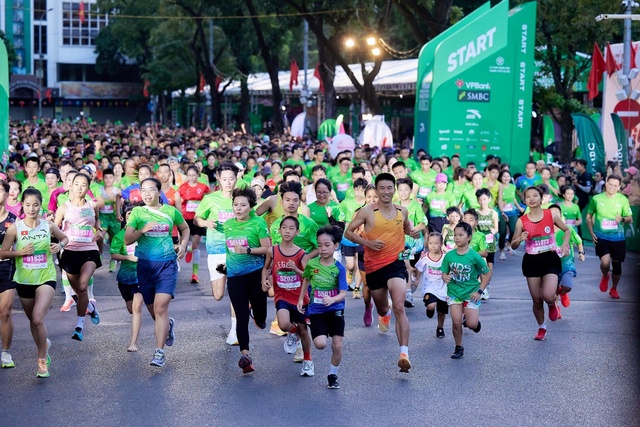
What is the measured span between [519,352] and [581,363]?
66 centimetres

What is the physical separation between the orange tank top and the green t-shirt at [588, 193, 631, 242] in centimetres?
532

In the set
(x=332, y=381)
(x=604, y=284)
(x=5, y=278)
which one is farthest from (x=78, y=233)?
(x=604, y=284)

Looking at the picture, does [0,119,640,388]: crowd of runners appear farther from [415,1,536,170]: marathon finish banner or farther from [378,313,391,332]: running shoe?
[415,1,536,170]: marathon finish banner

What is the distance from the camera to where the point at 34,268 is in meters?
8.87

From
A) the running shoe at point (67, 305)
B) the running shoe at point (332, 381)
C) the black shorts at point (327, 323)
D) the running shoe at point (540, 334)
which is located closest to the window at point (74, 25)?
the running shoe at point (67, 305)

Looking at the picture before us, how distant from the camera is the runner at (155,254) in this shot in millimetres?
9211

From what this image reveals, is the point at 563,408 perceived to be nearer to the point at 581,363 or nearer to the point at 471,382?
the point at 471,382

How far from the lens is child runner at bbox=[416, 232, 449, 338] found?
10672 millimetres

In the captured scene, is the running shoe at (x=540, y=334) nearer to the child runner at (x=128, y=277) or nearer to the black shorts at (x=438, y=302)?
the black shorts at (x=438, y=302)

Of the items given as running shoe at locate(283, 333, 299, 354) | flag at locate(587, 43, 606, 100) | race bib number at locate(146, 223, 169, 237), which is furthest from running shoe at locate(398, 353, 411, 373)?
flag at locate(587, 43, 606, 100)

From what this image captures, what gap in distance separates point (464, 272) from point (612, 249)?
14.9ft

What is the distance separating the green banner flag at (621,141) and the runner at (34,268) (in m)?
15.5

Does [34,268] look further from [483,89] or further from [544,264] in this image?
[483,89]

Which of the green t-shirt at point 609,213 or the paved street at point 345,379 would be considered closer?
the paved street at point 345,379
